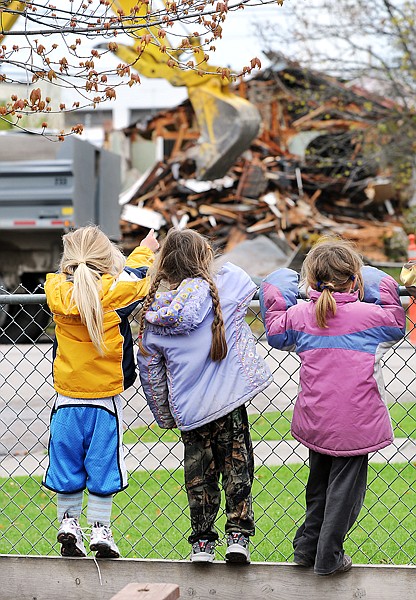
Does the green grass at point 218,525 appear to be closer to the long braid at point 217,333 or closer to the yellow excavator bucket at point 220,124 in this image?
the long braid at point 217,333

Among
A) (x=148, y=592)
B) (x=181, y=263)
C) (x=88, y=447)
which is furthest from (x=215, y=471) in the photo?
(x=181, y=263)

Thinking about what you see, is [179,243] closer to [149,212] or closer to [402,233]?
[149,212]

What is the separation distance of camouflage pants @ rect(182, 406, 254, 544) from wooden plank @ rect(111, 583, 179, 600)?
55 centimetres

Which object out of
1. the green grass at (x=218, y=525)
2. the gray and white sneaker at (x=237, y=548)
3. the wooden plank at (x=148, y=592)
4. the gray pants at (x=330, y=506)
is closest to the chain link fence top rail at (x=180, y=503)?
the green grass at (x=218, y=525)

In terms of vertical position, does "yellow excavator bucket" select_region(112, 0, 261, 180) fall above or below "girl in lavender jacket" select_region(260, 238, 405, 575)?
above

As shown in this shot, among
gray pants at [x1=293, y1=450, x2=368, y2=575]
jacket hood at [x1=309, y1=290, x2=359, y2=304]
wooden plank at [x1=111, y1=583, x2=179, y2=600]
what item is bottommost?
wooden plank at [x1=111, y1=583, x2=179, y2=600]

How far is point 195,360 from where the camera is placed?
12.6 ft

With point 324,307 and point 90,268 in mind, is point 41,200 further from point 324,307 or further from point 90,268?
point 324,307

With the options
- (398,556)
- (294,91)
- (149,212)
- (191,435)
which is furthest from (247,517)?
(294,91)

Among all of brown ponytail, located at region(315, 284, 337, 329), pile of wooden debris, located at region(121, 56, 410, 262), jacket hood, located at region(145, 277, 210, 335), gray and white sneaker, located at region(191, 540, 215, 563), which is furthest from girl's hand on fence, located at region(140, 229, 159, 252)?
pile of wooden debris, located at region(121, 56, 410, 262)

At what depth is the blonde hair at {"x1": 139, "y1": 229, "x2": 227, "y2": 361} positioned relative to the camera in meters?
3.93

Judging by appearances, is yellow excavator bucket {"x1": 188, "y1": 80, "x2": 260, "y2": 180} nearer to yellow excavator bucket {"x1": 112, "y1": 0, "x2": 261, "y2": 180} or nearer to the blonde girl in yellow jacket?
yellow excavator bucket {"x1": 112, "y1": 0, "x2": 261, "y2": 180}

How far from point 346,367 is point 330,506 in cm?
55

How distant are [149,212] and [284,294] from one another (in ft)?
53.7
